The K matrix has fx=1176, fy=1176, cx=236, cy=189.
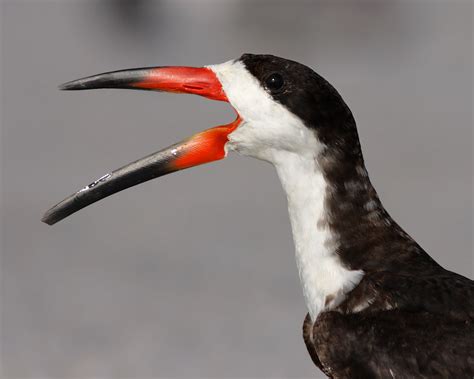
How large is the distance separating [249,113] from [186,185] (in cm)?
982

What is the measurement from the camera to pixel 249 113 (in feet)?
17.8

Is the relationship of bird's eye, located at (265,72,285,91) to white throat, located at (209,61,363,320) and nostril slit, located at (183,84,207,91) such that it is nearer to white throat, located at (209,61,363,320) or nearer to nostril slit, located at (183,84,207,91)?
white throat, located at (209,61,363,320)

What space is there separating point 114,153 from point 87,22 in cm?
Result: 1109

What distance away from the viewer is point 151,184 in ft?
49.6

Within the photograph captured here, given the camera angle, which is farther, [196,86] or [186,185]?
[186,185]

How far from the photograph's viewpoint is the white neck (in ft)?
17.7

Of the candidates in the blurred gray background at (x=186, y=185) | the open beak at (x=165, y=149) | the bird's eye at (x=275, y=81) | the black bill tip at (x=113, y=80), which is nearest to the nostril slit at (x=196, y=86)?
the open beak at (x=165, y=149)

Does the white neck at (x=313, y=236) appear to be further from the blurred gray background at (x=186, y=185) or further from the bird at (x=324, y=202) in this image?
the blurred gray background at (x=186, y=185)

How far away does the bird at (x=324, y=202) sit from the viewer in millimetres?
5125

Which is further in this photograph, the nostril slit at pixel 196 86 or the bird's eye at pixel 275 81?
the nostril slit at pixel 196 86

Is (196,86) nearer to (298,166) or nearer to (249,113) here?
(249,113)

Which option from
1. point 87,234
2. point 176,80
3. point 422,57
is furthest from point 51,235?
point 422,57

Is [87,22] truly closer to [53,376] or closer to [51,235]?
[51,235]

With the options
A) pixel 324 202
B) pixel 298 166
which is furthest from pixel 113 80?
pixel 324 202
